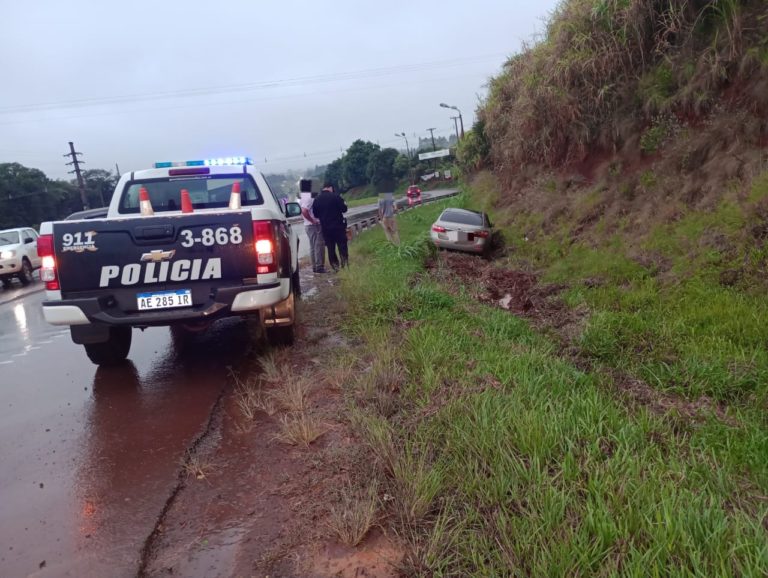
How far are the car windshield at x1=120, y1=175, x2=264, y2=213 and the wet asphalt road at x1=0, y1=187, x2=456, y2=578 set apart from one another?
163cm

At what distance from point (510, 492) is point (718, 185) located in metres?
7.36

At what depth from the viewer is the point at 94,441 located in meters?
3.96

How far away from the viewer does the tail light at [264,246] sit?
185 inches

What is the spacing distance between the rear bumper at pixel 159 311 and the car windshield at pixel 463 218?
8.55m

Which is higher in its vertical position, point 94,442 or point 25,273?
point 25,273

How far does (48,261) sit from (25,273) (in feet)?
39.6

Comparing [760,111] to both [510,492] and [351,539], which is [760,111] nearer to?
[510,492]

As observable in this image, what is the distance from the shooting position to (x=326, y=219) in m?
10.3

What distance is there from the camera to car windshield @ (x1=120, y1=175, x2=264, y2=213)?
236 inches

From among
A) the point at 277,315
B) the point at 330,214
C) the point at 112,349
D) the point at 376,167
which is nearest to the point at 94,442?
the point at 277,315

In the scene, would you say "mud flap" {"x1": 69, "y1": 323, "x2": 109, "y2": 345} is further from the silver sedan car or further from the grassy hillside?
the silver sedan car

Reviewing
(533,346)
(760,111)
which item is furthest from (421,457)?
(760,111)

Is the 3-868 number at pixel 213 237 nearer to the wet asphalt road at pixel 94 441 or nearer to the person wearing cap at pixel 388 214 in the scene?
the wet asphalt road at pixel 94 441

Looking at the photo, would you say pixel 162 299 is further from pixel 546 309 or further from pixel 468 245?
pixel 468 245
